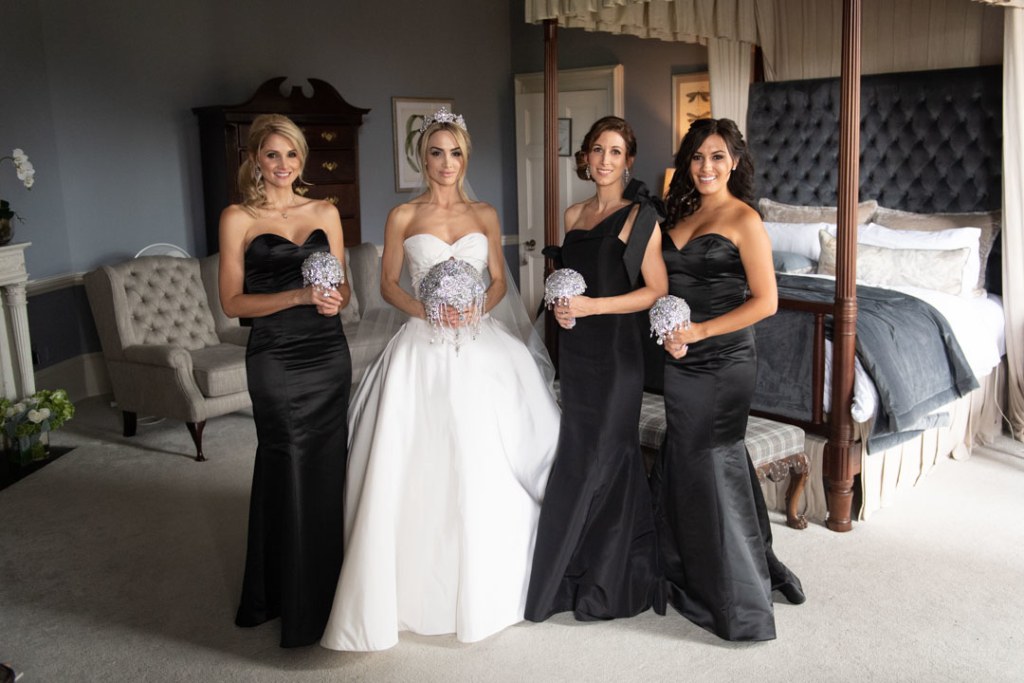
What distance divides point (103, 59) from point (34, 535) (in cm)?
387

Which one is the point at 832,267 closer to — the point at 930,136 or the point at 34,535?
the point at 930,136

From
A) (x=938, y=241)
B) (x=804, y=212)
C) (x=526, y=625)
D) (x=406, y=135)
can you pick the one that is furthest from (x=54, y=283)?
(x=938, y=241)

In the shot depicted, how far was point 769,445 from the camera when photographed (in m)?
4.04

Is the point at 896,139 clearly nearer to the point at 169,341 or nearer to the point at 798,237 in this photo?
the point at 798,237

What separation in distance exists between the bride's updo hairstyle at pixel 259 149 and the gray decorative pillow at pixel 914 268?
3241 millimetres

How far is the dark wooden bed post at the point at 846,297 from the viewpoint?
4.07 metres

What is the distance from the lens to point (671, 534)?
356cm

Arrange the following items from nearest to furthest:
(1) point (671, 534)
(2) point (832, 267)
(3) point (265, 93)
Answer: (1) point (671, 534) < (2) point (832, 267) < (3) point (265, 93)

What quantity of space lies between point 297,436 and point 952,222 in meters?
4.46

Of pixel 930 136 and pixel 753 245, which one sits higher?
pixel 930 136

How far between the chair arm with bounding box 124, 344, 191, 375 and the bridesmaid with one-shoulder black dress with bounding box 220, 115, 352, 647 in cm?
254

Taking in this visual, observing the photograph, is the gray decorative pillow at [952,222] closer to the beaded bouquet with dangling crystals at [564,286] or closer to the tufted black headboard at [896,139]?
the tufted black headboard at [896,139]

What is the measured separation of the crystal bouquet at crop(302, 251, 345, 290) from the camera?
3189mm

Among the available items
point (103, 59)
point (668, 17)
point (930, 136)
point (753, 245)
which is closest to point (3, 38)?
point (103, 59)
